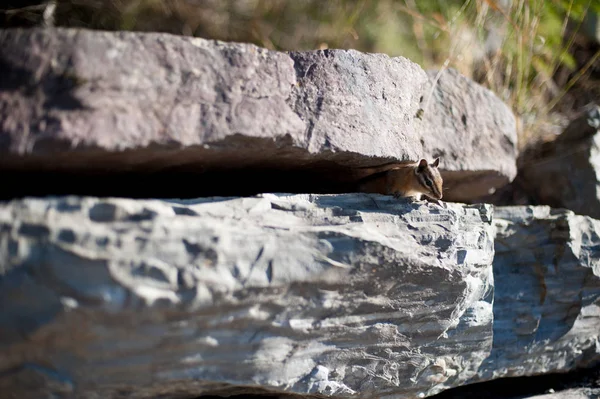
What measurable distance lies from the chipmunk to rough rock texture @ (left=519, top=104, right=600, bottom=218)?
1519 millimetres

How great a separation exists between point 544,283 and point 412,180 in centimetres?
113

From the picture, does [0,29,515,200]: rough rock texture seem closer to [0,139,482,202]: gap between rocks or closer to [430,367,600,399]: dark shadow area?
[0,139,482,202]: gap between rocks

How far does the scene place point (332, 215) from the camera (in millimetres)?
2262

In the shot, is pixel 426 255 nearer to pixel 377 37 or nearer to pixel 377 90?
pixel 377 90

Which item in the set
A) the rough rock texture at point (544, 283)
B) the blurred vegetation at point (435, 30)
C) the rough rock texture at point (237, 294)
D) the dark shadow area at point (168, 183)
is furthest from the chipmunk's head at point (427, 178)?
the blurred vegetation at point (435, 30)

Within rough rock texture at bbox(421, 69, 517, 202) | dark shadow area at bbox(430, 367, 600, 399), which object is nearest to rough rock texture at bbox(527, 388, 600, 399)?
dark shadow area at bbox(430, 367, 600, 399)

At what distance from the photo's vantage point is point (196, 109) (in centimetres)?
198

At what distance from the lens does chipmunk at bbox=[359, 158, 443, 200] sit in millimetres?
2572

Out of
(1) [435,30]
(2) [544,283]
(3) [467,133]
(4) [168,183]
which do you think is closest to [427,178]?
(3) [467,133]

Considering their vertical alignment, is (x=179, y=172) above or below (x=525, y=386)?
above

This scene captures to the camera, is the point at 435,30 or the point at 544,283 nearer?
the point at 544,283

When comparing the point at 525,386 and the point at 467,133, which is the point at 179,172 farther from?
the point at 525,386

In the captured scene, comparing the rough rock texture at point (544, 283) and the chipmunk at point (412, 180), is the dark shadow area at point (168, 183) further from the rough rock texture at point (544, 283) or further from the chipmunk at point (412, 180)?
the rough rock texture at point (544, 283)

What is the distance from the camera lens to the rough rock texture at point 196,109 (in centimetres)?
180
